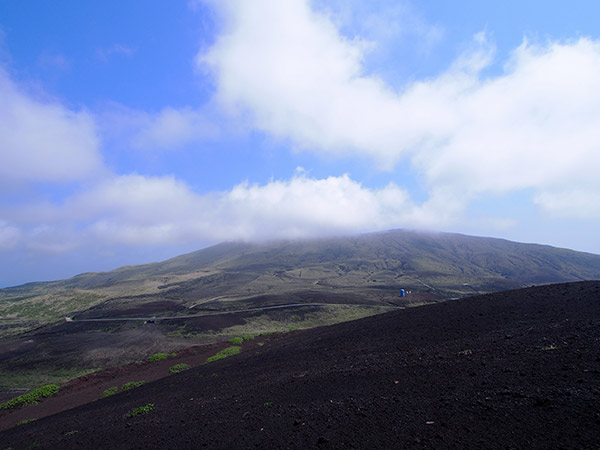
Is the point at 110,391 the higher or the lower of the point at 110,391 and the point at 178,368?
the lower

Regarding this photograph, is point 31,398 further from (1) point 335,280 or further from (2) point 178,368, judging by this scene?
(1) point 335,280

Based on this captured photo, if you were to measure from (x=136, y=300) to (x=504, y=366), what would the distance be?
92021mm

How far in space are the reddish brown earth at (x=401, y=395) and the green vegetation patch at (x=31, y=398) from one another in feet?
24.6

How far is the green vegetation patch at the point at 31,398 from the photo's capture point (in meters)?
22.3

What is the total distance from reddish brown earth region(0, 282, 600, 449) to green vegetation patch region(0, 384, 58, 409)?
7485 mm

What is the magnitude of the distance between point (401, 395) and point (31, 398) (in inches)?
1109

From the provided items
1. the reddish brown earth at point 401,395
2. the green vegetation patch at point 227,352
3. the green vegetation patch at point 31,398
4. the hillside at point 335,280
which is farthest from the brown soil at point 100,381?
the hillside at point 335,280

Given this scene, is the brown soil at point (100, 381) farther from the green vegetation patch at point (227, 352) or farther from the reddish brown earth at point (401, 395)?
the reddish brown earth at point (401, 395)

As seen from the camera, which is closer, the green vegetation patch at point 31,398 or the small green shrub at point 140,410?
the small green shrub at point 140,410

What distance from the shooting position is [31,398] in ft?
75.9

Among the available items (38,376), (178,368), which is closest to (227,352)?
(178,368)

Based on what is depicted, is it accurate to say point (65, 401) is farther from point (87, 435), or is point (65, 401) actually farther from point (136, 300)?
point (136, 300)

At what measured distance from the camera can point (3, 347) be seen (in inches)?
1737

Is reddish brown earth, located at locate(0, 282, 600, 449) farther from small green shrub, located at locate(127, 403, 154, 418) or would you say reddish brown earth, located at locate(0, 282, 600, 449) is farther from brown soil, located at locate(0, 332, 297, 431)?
brown soil, located at locate(0, 332, 297, 431)
